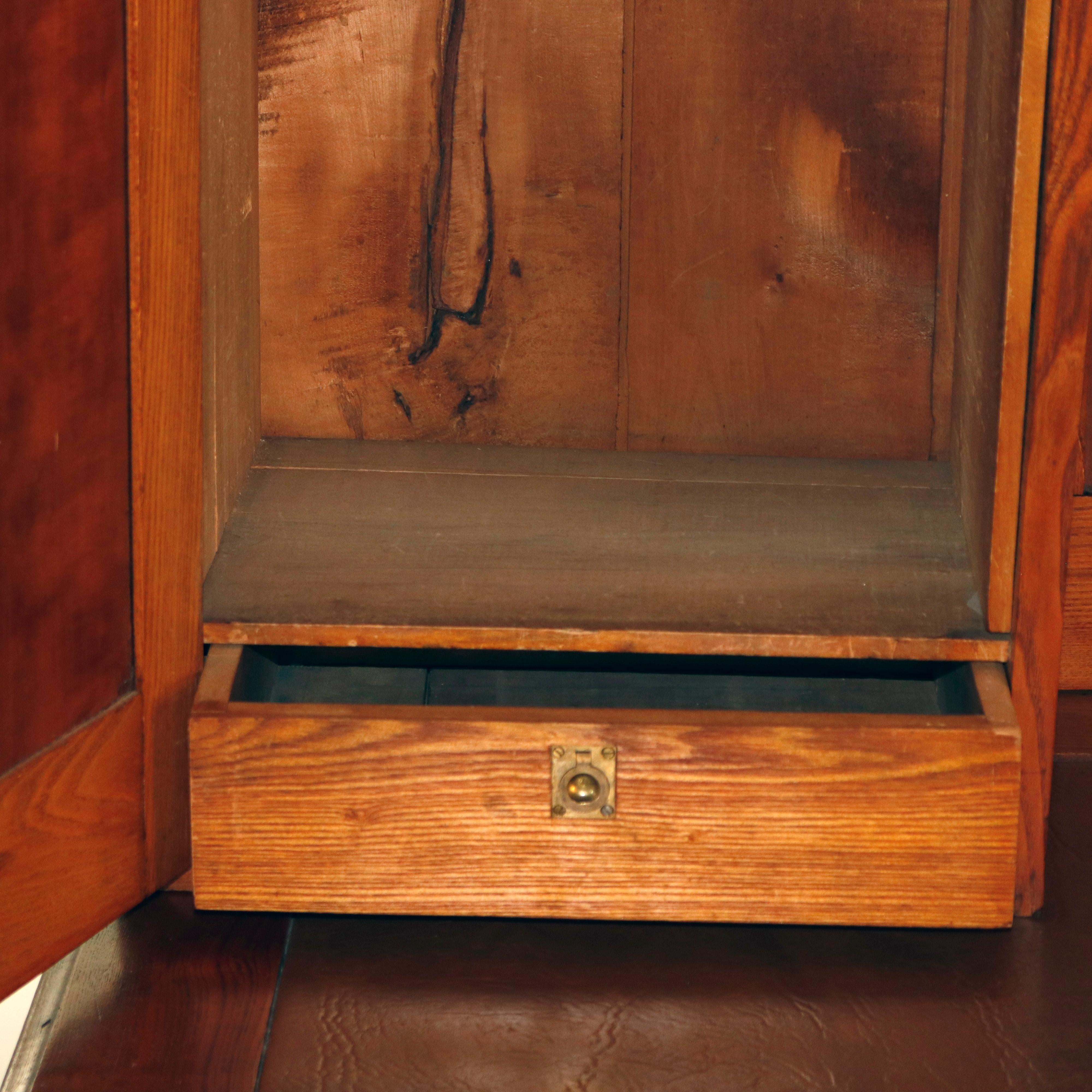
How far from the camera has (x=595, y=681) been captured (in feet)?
3.58

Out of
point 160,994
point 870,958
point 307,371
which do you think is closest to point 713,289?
point 307,371

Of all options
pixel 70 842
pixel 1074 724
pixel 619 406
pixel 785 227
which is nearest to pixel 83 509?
pixel 70 842

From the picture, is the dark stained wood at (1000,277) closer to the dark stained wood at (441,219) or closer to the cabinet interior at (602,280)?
the cabinet interior at (602,280)

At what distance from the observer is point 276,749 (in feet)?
2.84

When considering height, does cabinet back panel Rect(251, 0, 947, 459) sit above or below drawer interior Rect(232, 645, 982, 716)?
above

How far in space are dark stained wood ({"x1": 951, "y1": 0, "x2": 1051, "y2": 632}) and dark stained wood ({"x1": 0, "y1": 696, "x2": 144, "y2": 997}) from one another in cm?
56

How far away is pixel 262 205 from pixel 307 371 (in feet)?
0.47

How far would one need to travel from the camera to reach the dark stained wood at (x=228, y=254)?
0.94 m

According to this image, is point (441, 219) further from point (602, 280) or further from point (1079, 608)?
point (1079, 608)

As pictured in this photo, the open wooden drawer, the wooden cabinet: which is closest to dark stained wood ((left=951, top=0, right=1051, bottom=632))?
the wooden cabinet

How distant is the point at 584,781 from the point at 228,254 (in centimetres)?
47

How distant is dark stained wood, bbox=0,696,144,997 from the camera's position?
79 centimetres

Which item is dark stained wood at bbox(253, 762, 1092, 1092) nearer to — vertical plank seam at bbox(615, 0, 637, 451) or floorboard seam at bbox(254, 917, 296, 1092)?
floorboard seam at bbox(254, 917, 296, 1092)

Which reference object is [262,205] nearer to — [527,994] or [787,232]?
[787,232]
